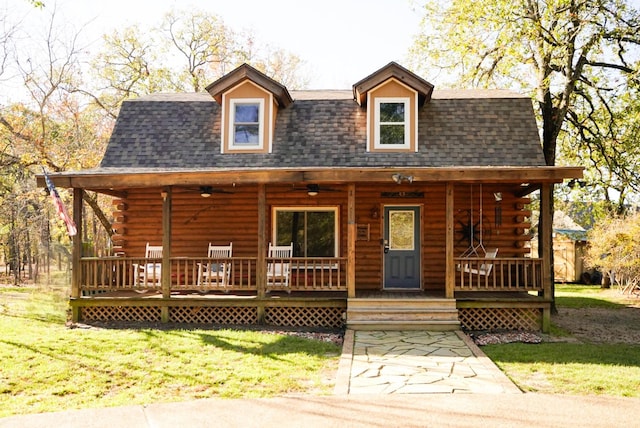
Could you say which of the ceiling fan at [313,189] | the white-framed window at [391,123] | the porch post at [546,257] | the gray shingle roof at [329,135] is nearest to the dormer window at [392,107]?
the white-framed window at [391,123]

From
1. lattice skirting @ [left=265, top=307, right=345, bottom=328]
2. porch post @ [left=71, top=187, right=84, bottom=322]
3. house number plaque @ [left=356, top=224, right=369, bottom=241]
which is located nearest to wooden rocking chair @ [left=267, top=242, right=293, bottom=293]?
lattice skirting @ [left=265, top=307, right=345, bottom=328]

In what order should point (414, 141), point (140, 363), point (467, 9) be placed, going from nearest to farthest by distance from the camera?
point (140, 363) < point (414, 141) < point (467, 9)

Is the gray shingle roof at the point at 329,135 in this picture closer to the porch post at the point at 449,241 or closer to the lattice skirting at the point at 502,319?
the porch post at the point at 449,241

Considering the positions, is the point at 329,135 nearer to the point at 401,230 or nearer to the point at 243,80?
the point at 243,80

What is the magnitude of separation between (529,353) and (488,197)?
18.2 feet

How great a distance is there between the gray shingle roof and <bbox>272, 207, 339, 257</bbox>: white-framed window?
57.6 inches

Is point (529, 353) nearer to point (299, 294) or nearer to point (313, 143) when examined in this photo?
point (299, 294)

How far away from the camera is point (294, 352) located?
28.6 ft

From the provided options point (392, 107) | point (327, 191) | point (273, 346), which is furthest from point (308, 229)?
point (273, 346)

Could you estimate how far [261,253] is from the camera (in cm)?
1131

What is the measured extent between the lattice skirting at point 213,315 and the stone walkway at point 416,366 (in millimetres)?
2668

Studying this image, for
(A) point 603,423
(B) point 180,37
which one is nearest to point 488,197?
(A) point 603,423

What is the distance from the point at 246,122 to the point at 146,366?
7.43 metres

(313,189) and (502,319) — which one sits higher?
(313,189)
